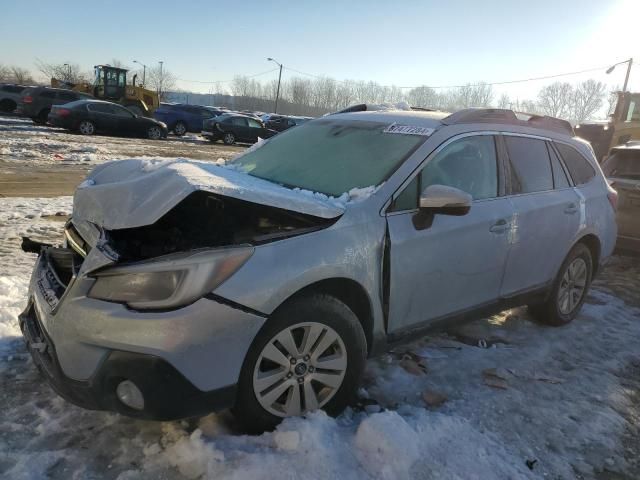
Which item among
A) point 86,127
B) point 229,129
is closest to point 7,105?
point 86,127

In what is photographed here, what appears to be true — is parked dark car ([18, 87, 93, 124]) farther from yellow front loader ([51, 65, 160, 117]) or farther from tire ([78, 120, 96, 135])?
yellow front loader ([51, 65, 160, 117])

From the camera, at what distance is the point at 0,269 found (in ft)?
15.2

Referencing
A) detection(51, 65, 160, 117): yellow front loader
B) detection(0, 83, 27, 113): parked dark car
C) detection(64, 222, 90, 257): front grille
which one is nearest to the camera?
detection(64, 222, 90, 257): front grille

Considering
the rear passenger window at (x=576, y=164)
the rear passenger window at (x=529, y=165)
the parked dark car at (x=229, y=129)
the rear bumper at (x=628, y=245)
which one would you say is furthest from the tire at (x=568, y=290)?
the parked dark car at (x=229, y=129)

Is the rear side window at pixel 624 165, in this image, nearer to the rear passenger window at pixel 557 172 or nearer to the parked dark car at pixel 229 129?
the rear passenger window at pixel 557 172

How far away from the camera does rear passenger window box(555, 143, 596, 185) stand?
14.9 ft

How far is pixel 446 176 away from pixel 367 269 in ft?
3.22

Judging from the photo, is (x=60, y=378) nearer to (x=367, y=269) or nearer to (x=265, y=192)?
(x=265, y=192)

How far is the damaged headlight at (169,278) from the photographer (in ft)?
7.41

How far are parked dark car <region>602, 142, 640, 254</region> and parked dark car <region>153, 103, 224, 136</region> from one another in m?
22.9

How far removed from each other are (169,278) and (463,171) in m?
2.16

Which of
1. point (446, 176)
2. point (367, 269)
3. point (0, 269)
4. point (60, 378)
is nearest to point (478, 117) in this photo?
point (446, 176)

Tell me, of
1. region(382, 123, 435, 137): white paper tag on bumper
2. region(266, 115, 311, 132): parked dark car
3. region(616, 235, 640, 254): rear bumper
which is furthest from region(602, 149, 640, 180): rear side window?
region(266, 115, 311, 132): parked dark car

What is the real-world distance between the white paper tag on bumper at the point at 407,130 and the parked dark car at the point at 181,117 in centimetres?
2447
